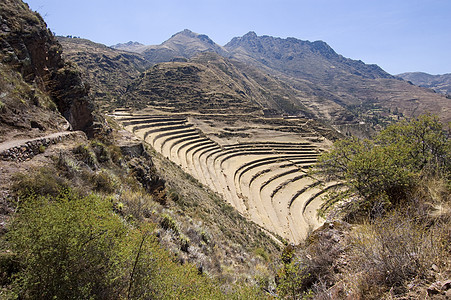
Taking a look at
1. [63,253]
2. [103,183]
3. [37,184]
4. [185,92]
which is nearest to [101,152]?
[103,183]

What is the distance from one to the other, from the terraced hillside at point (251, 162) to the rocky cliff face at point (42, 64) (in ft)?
63.5

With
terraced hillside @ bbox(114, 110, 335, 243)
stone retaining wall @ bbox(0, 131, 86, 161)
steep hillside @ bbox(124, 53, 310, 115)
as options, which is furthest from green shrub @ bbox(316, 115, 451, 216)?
steep hillside @ bbox(124, 53, 310, 115)

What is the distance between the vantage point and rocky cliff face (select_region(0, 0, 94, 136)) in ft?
41.0

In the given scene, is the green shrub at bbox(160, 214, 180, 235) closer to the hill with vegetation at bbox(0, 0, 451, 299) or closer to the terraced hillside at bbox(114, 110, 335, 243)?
the hill with vegetation at bbox(0, 0, 451, 299)

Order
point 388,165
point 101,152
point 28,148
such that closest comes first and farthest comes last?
point 28,148, point 388,165, point 101,152

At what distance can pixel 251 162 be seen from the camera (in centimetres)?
4269

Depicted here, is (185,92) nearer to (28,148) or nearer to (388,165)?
(28,148)

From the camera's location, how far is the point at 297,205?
32.2 meters

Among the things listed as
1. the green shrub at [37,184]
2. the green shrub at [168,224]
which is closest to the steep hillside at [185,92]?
the green shrub at [168,224]

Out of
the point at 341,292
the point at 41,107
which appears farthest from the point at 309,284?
the point at 41,107

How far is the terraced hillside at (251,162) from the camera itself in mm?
29734

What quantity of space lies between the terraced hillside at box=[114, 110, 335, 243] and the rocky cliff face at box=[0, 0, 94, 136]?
63.5ft

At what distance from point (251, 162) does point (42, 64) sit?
34556 millimetres

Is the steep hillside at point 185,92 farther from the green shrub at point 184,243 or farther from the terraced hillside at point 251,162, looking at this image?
the green shrub at point 184,243
